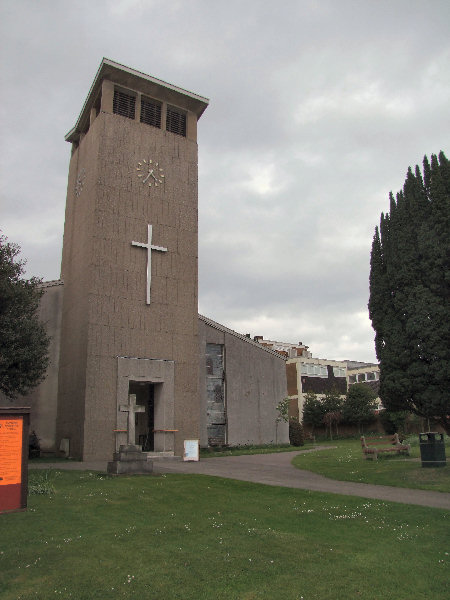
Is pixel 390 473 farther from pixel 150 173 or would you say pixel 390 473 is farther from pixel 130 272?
pixel 150 173

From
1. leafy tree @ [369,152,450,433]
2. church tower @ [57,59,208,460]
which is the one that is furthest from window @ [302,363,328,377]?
leafy tree @ [369,152,450,433]

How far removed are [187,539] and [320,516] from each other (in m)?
2.93

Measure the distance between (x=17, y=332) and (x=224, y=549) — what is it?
15.9 meters

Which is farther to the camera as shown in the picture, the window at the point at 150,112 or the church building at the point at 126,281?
the window at the point at 150,112

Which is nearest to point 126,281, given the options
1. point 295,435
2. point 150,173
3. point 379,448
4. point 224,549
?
point 150,173

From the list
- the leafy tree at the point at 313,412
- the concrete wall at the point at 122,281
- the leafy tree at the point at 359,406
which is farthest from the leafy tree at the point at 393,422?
the concrete wall at the point at 122,281

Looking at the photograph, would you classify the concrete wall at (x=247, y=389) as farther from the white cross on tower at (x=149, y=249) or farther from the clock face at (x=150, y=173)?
the clock face at (x=150, y=173)

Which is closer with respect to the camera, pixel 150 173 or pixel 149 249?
pixel 149 249

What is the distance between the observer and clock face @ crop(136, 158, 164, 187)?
29.6 m

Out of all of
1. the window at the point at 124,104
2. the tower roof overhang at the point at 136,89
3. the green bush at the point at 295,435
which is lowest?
the green bush at the point at 295,435

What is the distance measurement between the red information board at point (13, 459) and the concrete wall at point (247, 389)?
80.6 ft

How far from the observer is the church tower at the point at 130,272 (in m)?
26.3

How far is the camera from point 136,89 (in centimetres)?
3092

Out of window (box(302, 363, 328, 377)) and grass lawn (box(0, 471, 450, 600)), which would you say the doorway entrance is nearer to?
grass lawn (box(0, 471, 450, 600))
